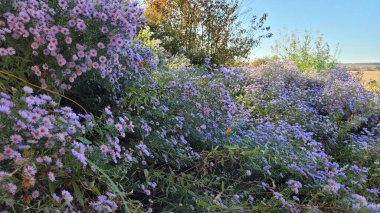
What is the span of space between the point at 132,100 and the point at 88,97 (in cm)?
32

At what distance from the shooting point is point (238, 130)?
3.23 m

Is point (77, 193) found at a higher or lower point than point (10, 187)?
lower

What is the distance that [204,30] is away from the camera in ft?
35.6

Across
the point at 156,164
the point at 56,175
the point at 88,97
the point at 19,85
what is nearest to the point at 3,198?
the point at 56,175

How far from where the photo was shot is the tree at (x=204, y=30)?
1068 cm

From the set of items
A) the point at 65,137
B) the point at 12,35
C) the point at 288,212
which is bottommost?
the point at 288,212

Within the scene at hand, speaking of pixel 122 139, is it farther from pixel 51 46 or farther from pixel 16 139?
pixel 16 139

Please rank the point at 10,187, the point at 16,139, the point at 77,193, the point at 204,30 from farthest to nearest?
the point at 204,30, the point at 77,193, the point at 16,139, the point at 10,187

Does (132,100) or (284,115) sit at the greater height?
(132,100)

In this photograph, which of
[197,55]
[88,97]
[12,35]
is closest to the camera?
[12,35]

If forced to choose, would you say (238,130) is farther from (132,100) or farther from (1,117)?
(1,117)

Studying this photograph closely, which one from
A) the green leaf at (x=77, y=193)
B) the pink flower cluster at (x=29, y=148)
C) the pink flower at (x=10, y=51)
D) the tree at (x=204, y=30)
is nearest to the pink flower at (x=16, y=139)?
the pink flower cluster at (x=29, y=148)

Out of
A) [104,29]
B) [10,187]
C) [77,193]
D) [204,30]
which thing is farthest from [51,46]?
[204,30]

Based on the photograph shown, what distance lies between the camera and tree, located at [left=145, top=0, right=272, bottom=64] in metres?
10.7
